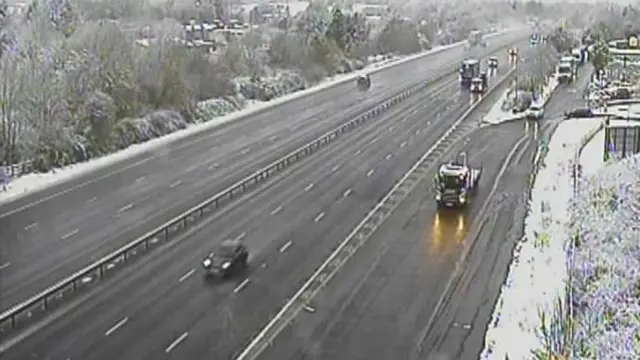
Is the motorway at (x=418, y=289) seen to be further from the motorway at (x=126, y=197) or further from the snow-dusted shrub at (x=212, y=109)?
the snow-dusted shrub at (x=212, y=109)

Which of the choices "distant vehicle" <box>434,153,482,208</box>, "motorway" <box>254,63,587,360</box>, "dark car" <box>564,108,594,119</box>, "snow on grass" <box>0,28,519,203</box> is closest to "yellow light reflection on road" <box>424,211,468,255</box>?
"motorway" <box>254,63,587,360</box>

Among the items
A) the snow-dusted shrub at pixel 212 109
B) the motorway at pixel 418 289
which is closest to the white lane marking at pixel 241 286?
the motorway at pixel 418 289

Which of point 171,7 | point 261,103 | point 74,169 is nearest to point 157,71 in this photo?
point 261,103

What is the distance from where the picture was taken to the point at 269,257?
37.2 metres

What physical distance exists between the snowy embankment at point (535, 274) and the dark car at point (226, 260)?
10075mm

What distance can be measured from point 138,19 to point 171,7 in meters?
23.7

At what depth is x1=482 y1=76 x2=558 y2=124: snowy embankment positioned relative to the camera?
7798cm

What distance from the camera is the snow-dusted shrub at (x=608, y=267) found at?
2689 centimetres

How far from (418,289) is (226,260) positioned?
291 inches

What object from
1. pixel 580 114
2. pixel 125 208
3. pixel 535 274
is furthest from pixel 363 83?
pixel 535 274

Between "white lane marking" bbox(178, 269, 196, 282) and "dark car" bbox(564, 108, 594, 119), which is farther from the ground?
"white lane marking" bbox(178, 269, 196, 282)

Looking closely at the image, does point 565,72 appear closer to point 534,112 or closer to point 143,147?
point 534,112

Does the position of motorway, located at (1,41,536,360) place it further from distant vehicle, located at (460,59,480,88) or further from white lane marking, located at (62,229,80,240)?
distant vehicle, located at (460,59,480,88)

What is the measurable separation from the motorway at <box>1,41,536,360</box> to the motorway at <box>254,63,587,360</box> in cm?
179
